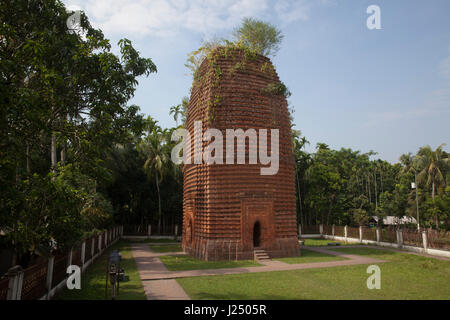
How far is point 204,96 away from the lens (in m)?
16.0

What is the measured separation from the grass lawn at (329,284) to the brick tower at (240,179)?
355 cm

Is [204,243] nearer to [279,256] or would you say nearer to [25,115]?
[279,256]

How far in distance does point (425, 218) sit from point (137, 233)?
2856cm

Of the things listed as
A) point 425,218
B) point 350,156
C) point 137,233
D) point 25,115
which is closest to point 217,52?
point 25,115

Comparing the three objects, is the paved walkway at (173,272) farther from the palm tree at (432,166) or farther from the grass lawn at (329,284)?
the palm tree at (432,166)

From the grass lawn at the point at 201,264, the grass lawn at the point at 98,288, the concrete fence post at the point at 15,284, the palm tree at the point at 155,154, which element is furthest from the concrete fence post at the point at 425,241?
the palm tree at the point at 155,154

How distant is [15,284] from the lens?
5828 mm

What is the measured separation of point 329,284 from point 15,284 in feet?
27.7

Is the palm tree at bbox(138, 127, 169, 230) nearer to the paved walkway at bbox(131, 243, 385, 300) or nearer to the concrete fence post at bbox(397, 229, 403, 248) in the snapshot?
the paved walkway at bbox(131, 243, 385, 300)

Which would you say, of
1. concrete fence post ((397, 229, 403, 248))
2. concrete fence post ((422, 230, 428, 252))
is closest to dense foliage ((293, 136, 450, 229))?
concrete fence post ((397, 229, 403, 248))

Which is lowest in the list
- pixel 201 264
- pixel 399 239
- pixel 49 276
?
pixel 201 264

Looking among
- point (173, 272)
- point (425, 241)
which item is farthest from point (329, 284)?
point (425, 241)

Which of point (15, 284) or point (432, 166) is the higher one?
point (432, 166)

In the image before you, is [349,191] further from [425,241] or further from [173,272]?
[173,272]
